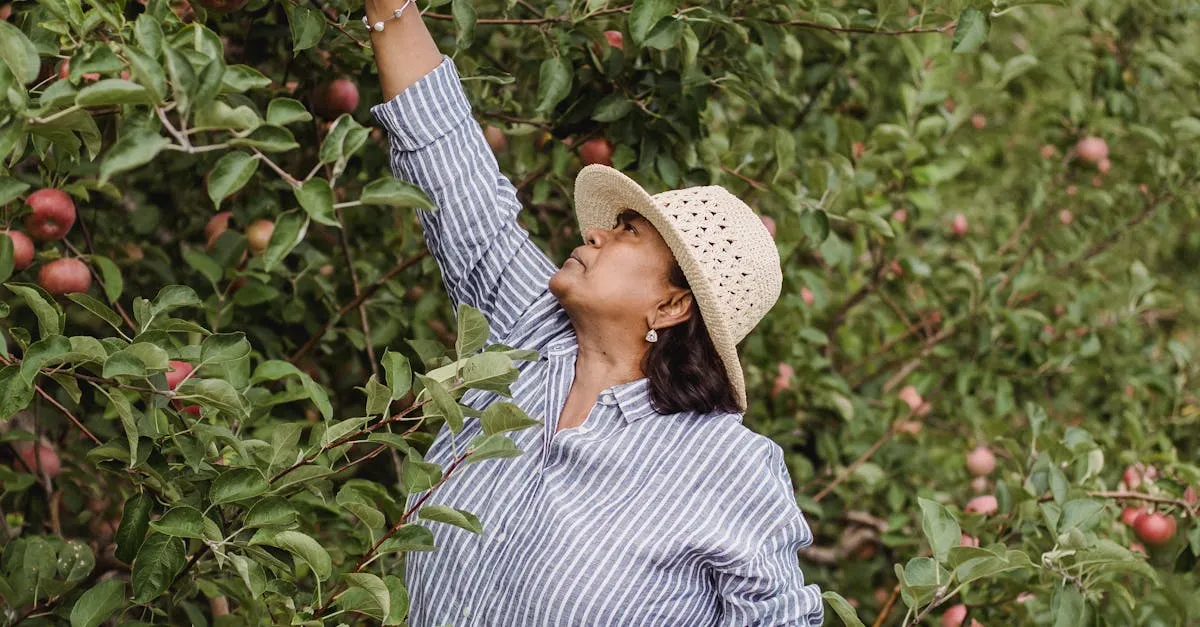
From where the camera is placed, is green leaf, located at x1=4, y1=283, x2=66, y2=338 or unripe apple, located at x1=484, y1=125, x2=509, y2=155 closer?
green leaf, located at x1=4, y1=283, x2=66, y2=338

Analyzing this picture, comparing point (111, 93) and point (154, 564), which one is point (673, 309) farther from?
point (111, 93)

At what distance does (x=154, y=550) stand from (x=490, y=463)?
396 millimetres

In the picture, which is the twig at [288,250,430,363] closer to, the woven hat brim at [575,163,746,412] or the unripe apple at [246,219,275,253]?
the unripe apple at [246,219,275,253]

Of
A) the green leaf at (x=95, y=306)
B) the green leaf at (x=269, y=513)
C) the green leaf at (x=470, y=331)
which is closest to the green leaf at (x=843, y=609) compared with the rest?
the green leaf at (x=470, y=331)

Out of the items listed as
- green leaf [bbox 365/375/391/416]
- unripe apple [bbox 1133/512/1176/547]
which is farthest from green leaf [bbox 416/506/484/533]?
unripe apple [bbox 1133/512/1176/547]

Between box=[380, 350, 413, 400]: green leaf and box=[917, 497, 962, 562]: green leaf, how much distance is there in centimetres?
62

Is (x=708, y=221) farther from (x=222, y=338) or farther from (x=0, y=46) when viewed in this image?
(x=0, y=46)

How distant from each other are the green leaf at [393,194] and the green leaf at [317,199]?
0.03m

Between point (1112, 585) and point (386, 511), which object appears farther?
point (1112, 585)

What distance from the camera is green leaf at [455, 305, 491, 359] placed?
1309mm

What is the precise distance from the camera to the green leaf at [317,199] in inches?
42.6

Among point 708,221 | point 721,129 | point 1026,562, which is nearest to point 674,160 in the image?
point 708,221

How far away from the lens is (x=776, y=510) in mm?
1474

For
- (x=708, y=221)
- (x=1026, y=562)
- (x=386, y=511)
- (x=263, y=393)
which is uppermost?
(x=708, y=221)
